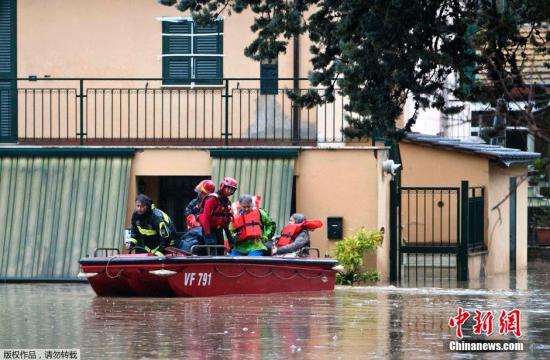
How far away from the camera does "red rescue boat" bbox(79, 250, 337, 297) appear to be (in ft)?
67.1

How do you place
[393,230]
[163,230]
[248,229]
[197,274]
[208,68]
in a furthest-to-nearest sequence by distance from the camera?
[208,68] < [393,230] < [248,229] < [163,230] < [197,274]

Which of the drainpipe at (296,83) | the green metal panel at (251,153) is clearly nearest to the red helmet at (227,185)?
the green metal panel at (251,153)

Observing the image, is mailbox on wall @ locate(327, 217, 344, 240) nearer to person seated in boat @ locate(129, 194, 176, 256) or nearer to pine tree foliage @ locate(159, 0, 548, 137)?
person seated in boat @ locate(129, 194, 176, 256)

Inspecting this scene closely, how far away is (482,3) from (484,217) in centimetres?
1209

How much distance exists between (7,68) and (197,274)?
839 centimetres

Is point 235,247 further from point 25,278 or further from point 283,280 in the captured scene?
point 25,278

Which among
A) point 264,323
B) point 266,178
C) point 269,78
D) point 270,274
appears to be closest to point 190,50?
point 269,78

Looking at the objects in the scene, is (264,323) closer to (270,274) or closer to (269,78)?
(270,274)

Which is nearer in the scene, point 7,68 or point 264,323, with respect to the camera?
point 264,323

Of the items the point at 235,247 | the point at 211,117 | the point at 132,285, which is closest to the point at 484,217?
the point at 211,117

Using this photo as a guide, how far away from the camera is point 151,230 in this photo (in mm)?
21172

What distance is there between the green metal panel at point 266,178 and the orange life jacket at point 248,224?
10.1 ft

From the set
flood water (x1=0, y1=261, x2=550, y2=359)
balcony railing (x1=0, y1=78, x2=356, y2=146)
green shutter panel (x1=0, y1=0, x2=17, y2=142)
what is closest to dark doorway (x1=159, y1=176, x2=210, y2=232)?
balcony railing (x1=0, y1=78, x2=356, y2=146)

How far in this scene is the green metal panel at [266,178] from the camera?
25.2m
